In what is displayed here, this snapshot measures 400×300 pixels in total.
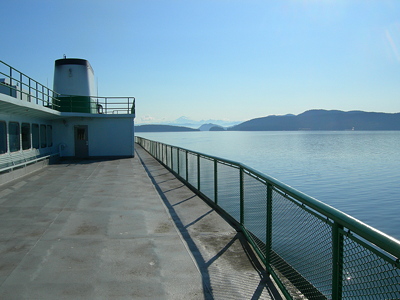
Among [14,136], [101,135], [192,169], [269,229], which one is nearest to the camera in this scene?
[269,229]

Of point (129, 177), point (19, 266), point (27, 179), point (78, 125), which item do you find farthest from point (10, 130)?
point (19, 266)

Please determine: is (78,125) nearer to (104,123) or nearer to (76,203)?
(104,123)

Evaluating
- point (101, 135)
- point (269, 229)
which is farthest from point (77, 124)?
point (269, 229)

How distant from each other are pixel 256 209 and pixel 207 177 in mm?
3926

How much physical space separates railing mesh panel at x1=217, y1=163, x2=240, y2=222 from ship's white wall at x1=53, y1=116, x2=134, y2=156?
17171 millimetres

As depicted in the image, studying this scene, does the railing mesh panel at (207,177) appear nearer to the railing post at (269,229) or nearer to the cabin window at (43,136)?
the railing post at (269,229)

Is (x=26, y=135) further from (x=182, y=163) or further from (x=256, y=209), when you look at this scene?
(x=256, y=209)

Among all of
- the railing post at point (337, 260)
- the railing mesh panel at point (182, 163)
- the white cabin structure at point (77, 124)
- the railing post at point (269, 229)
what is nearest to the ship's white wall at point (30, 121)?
the white cabin structure at point (77, 124)

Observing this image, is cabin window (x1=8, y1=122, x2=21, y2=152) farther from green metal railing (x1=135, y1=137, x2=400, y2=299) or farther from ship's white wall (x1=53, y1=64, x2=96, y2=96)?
ship's white wall (x1=53, y1=64, x2=96, y2=96)

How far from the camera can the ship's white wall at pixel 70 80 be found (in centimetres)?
2538

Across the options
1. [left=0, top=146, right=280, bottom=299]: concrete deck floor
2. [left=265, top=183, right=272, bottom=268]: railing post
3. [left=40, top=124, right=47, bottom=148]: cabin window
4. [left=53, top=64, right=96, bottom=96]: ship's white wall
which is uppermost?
[left=53, top=64, right=96, bottom=96]: ship's white wall

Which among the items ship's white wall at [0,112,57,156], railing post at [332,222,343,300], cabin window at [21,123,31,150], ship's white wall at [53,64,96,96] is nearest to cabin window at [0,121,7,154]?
ship's white wall at [0,112,57,156]

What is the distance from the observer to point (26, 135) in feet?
57.5

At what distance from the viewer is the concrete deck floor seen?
14.0 feet
